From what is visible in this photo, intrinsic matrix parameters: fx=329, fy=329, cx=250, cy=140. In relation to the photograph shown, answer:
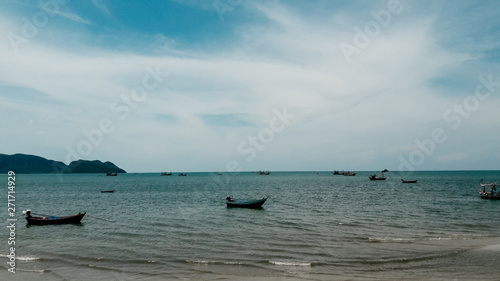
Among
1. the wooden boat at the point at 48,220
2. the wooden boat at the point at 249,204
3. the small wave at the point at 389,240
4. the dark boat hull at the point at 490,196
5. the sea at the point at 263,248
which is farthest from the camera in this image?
the dark boat hull at the point at 490,196

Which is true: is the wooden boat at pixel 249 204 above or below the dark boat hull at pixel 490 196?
below

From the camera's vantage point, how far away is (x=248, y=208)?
44.8 m

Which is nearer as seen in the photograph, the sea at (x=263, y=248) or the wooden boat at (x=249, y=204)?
the sea at (x=263, y=248)

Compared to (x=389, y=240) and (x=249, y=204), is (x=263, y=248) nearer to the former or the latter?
(x=389, y=240)

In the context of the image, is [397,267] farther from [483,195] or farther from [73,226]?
[483,195]

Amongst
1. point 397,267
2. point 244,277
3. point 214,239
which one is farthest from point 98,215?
point 397,267

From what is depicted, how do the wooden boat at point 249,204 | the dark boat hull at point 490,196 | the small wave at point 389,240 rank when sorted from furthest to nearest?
the dark boat hull at point 490,196 → the wooden boat at point 249,204 → the small wave at point 389,240

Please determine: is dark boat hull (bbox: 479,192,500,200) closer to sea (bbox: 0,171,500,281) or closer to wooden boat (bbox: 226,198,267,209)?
sea (bbox: 0,171,500,281)

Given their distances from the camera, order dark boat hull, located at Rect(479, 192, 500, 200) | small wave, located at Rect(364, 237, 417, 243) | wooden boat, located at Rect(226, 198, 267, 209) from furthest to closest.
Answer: dark boat hull, located at Rect(479, 192, 500, 200) < wooden boat, located at Rect(226, 198, 267, 209) < small wave, located at Rect(364, 237, 417, 243)

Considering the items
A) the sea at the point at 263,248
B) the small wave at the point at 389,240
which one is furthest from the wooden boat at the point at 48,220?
the small wave at the point at 389,240

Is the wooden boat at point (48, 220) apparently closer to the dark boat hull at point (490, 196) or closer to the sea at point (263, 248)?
the sea at point (263, 248)

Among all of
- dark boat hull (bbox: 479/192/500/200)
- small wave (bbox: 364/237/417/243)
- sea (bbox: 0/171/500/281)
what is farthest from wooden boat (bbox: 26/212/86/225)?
dark boat hull (bbox: 479/192/500/200)

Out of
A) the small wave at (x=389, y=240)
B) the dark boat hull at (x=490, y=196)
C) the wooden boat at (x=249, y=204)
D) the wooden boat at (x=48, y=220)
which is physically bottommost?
the wooden boat at (x=48, y=220)

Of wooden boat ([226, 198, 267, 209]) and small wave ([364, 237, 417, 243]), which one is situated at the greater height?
wooden boat ([226, 198, 267, 209])
